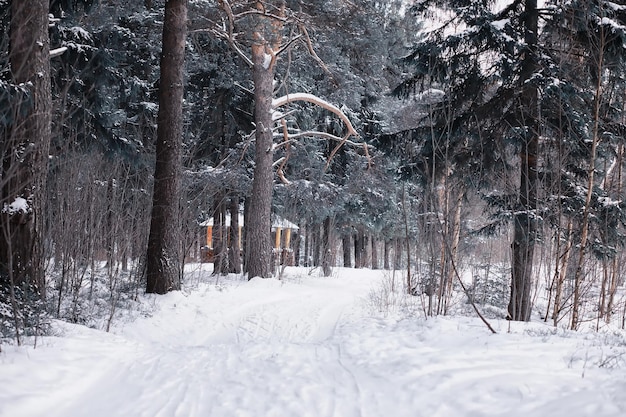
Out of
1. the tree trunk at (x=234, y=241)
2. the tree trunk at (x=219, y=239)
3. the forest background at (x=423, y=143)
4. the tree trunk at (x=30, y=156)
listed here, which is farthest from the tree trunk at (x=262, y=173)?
the tree trunk at (x=30, y=156)

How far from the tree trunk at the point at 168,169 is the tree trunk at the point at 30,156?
2.84m

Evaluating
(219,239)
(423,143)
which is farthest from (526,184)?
(219,239)

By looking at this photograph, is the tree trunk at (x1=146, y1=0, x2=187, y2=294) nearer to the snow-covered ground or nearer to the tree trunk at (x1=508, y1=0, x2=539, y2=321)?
the snow-covered ground

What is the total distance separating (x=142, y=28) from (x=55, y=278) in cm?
792

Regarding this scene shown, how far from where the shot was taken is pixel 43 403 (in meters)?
3.64

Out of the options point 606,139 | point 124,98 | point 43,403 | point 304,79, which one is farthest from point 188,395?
point 304,79

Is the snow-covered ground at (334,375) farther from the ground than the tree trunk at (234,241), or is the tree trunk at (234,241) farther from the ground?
the tree trunk at (234,241)

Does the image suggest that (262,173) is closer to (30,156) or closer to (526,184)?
(526,184)

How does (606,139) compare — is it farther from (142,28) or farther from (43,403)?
(142,28)

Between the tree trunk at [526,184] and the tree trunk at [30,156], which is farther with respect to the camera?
the tree trunk at [526,184]

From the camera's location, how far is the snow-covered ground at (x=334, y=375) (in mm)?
3635

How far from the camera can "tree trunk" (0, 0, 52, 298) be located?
222 inches

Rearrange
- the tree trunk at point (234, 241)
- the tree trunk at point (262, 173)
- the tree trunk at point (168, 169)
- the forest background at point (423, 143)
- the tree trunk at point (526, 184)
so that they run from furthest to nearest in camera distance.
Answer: the tree trunk at point (234, 241) → the tree trunk at point (262, 173) → the tree trunk at point (526, 184) → the tree trunk at point (168, 169) → the forest background at point (423, 143)

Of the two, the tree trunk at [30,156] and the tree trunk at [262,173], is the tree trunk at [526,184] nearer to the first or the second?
the tree trunk at [262,173]
